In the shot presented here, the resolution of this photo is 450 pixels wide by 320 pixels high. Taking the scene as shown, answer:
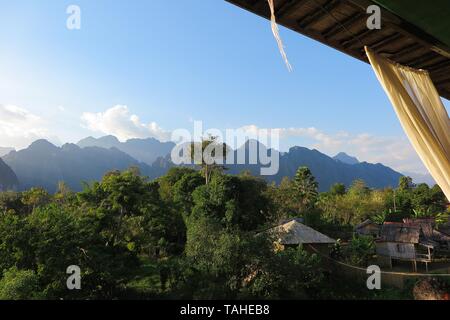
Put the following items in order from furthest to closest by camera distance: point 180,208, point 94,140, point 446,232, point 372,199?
point 94,140, point 372,199, point 446,232, point 180,208

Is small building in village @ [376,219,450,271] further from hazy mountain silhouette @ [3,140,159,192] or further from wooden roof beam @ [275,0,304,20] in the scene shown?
hazy mountain silhouette @ [3,140,159,192]

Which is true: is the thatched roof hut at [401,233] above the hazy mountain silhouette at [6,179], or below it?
below

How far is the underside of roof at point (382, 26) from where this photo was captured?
1.56 metres

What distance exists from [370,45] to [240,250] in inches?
363

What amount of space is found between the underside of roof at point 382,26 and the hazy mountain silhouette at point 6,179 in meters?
79.7

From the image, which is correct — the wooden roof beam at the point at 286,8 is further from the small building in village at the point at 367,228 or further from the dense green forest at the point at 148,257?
the small building in village at the point at 367,228

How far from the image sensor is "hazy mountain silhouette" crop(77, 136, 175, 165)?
176 meters

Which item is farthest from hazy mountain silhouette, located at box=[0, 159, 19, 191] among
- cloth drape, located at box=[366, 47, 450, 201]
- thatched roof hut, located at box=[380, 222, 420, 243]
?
cloth drape, located at box=[366, 47, 450, 201]

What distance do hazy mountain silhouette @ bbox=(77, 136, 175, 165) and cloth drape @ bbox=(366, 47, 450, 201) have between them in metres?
176

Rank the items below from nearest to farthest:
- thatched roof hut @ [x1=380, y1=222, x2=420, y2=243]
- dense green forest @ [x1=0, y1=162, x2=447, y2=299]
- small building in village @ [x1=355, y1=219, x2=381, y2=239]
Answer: dense green forest @ [x1=0, y1=162, x2=447, y2=299]
thatched roof hut @ [x1=380, y1=222, x2=420, y2=243]
small building in village @ [x1=355, y1=219, x2=381, y2=239]

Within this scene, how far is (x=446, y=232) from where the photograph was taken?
1005 inches

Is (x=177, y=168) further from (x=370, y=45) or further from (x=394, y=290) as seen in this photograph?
(x=370, y=45)

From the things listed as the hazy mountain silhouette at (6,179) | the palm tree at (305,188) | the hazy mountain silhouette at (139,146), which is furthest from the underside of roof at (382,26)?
the hazy mountain silhouette at (139,146)

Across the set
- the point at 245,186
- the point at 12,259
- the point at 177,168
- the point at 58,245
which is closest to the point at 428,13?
the point at 58,245
